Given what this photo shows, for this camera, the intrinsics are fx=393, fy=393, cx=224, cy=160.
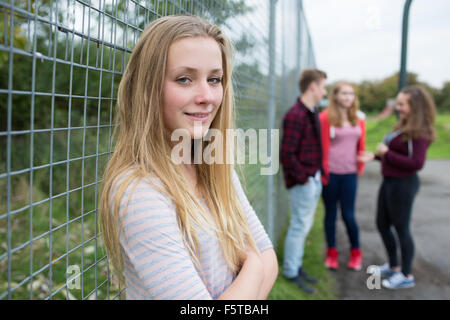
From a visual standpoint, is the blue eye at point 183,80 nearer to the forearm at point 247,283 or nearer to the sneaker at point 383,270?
the forearm at point 247,283

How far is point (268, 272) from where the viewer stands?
1444mm

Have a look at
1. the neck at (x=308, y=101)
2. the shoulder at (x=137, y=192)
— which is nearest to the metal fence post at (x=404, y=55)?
the neck at (x=308, y=101)

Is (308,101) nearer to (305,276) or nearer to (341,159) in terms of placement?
(341,159)

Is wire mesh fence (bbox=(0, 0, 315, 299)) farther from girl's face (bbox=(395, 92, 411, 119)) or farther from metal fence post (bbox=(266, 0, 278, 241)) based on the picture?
girl's face (bbox=(395, 92, 411, 119))

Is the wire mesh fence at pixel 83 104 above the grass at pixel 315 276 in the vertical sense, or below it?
above

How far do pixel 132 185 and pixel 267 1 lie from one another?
2627 mm

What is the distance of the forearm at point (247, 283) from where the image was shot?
3.84 ft

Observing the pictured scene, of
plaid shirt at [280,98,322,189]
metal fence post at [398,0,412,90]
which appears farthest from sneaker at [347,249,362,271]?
metal fence post at [398,0,412,90]

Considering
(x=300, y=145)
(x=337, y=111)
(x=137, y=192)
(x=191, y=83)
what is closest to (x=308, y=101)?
(x=300, y=145)

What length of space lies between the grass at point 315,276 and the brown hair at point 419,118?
156 cm

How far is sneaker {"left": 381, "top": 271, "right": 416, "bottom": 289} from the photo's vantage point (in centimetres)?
372

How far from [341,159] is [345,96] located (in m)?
0.66
